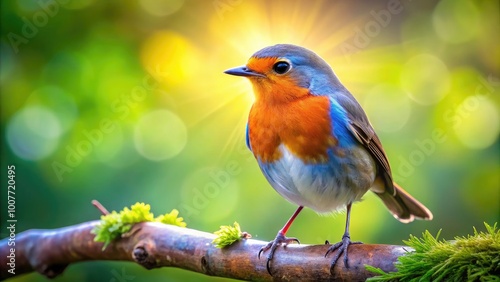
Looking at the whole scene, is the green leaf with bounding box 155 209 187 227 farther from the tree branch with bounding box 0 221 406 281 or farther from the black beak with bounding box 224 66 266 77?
the black beak with bounding box 224 66 266 77

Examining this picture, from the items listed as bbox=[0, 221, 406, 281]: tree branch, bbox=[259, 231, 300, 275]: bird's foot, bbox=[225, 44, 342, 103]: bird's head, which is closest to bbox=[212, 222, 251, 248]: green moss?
bbox=[0, 221, 406, 281]: tree branch

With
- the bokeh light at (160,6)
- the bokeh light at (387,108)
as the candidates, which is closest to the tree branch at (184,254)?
the bokeh light at (387,108)

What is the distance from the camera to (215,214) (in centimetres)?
331

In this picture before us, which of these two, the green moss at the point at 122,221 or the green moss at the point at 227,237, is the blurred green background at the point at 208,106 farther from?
the green moss at the point at 227,237

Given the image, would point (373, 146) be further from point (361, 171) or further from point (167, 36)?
point (167, 36)

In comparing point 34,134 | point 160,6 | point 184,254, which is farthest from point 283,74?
point 34,134

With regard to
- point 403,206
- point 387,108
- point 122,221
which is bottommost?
point 403,206

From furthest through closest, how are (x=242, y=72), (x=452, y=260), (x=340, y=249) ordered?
(x=242, y=72) → (x=340, y=249) → (x=452, y=260)

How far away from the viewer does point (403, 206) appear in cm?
312

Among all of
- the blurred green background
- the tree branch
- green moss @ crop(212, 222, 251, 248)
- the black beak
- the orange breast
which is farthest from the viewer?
the blurred green background

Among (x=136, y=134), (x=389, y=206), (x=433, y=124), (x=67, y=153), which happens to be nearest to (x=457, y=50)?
(x=433, y=124)

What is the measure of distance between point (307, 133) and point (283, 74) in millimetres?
349

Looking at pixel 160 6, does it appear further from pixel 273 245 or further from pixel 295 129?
pixel 273 245

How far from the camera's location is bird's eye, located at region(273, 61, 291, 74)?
9.09 feet
